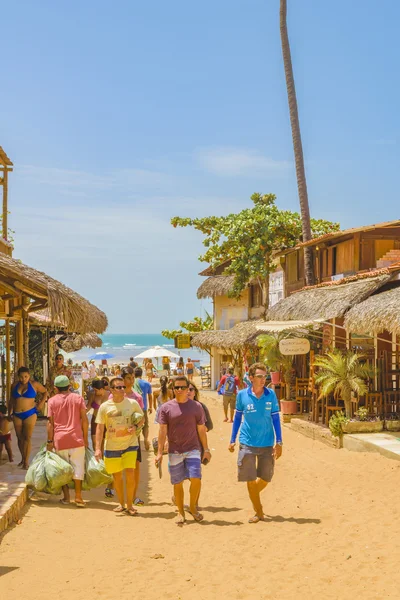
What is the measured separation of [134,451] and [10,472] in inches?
94.6

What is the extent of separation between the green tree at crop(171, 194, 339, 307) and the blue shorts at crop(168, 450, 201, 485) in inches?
806

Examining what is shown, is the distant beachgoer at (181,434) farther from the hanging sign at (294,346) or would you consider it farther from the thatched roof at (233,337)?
the thatched roof at (233,337)

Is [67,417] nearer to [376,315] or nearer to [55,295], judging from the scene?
[55,295]

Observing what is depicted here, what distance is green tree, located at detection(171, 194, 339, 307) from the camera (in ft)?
92.8

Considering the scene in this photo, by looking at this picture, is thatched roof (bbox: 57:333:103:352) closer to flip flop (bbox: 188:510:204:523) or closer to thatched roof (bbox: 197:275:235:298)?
thatched roof (bbox: 197:275:235:298)

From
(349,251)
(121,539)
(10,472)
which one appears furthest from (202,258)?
(121,539)

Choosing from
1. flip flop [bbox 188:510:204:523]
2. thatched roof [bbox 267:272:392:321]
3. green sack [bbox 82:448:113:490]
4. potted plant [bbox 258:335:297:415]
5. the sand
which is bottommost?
the sand

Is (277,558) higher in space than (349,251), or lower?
lower

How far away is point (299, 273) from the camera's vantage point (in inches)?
1081

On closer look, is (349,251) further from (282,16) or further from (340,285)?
(282,16)

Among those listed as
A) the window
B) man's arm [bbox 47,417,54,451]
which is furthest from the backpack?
the window

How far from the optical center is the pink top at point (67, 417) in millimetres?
8672

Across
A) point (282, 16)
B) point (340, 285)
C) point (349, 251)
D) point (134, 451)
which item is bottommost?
point (134, 451)

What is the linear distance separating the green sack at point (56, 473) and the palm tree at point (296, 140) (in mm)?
16385
